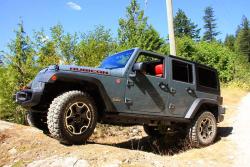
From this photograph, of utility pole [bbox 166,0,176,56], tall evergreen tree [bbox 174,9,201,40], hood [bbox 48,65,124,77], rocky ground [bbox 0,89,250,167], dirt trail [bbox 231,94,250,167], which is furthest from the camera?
tall evergreen tree [bbox 174,9,201,40]

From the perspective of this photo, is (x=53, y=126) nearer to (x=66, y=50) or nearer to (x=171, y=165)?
(x=171, y=165)

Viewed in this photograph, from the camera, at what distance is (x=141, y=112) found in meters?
7.36

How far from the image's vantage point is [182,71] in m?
8.74

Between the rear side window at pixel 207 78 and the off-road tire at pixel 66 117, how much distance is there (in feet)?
12.2

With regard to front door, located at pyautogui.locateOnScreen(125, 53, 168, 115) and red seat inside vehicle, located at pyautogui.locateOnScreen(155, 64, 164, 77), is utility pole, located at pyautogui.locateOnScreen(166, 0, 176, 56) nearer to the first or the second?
red seat inside vehicle, located at pyautogui.locateOnScreen(155, 64, 164, 77)

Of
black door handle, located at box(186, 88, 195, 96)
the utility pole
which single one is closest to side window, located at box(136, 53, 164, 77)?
black door handle, located at box(186, 88, 195, 96)

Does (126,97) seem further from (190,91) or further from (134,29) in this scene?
(134,29)

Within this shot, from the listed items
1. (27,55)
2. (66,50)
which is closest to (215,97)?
(27,55)

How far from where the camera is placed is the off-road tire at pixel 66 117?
6.06m

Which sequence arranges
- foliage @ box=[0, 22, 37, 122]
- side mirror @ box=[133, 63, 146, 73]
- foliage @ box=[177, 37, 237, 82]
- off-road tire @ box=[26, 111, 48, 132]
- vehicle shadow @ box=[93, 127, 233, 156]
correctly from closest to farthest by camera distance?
side mirror @ box=[133, 63, 146, 73] < off-road tire @ box=[26, 111, 48, 132] < vehicle shadow @ box=[93, 127, 233, 156] < foliage @ box=[0, 22, 37, 122] < foliage @ box=[177, 37, 237, 82]

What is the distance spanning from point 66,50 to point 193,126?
26.4ft

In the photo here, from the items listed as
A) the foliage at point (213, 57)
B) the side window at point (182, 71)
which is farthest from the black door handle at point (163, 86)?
the foliage at point (213, 57)

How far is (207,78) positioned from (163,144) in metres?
2.18

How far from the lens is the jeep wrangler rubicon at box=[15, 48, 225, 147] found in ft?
20.5
